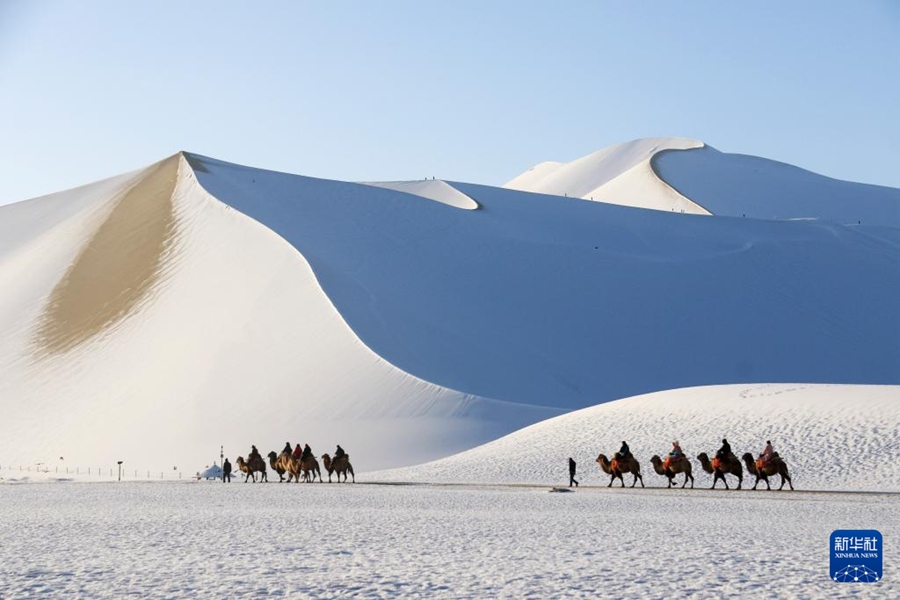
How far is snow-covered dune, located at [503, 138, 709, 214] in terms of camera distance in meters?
91.1

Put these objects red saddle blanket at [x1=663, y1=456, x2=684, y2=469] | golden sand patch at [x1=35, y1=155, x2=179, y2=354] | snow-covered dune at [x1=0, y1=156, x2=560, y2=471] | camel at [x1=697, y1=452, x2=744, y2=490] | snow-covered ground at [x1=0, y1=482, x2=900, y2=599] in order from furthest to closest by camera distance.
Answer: golden sand patch at [x1=35, y1=155, x2=179, y2=354]
snow-covered dune at [x1=0, y1=156, x2=560, y2=471]
red saddle blanket at [x1=663, y1=456, x2=684, y2=469]
camel at [x1=697, y1=452, x2=744, y2=490]
snow-covered ground at [x1=0, y1=482, x2=900, y2=599]

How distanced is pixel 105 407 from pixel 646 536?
3457 cm

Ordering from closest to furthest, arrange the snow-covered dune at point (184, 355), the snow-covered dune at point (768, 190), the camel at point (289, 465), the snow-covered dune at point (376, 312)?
the camel at point (289, 465) → the snow-covered dune at point (184, 355) → the snow-covered dune at point (376, 312) → the snow-covered dune at point (768, 190)

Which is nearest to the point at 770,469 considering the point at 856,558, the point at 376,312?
the point at 856,558

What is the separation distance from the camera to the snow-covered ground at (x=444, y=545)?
37.7 feet

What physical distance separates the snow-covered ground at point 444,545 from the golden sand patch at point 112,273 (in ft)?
107

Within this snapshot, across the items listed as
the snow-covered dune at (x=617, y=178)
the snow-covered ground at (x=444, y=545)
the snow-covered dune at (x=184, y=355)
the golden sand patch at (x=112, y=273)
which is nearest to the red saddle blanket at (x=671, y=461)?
the snow-covered ground at (x=444, y=545)

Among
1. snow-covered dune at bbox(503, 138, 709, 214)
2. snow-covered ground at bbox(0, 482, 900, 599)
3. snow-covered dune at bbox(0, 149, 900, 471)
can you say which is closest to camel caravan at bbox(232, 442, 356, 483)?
snow-covered dune at bbox(0, 149, 900, 471)

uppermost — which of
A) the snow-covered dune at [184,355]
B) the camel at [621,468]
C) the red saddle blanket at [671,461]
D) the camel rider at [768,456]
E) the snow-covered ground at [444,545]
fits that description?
the snow-covered dune at [184,355]

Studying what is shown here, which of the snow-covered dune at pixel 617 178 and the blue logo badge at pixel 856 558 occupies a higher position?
the snow-covered dune at pixel 617 178

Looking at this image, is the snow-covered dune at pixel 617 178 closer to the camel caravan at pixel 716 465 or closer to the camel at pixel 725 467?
the camel caravan at pixel 716 465

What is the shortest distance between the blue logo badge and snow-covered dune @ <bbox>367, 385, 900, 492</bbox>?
1126cm

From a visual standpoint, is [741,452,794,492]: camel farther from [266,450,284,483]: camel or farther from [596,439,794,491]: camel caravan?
[266,450,284,483]: camel

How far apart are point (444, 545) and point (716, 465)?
1116 centimetres
